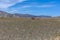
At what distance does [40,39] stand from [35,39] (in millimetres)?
578

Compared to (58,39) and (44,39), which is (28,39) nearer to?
(44,39)

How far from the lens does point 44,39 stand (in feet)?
74.6

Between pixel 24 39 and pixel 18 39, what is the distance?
643 millimetres

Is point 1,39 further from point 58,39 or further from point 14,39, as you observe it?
point 58,39

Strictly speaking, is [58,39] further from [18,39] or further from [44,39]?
[18,39]

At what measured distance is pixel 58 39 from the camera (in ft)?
72.9

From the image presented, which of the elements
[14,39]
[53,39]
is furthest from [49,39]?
[14,39]

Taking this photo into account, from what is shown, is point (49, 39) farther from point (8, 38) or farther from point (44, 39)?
point (8, 38)

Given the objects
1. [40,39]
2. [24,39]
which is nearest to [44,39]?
[40,39]

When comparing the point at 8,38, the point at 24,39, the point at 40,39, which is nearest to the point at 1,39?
the point at 8,38

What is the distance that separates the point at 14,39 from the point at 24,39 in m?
1.09

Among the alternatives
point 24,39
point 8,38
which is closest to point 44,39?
point 24,39

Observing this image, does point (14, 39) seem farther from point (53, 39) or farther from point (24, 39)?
point (53, 39)

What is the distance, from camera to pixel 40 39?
22.9 metres
